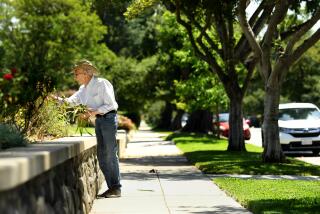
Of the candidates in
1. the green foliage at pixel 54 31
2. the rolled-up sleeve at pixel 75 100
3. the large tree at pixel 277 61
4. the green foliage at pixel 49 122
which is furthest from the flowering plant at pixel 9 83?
the green foliage at pixel 54 31

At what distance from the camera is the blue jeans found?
984 cm

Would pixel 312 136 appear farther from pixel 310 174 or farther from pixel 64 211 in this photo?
pixel 64 211

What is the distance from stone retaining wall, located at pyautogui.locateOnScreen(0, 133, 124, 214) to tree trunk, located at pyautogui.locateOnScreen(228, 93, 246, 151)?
12127 millimetres

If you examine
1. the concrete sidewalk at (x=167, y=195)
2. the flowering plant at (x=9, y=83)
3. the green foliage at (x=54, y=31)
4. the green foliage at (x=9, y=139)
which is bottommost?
the concrete sidewalk at (x=167, y=195)

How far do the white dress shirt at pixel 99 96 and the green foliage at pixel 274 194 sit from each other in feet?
7.70

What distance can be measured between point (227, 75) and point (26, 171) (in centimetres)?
1725

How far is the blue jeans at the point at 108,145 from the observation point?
9844 millimetres

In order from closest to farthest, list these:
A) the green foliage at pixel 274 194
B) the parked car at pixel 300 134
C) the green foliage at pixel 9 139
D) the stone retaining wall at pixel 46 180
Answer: the stone retaining wall at pixel 46 180 < the green foliage at pixel 9 139 < the green foliage at pixel 274 194 < the parked car at pixel 300 134

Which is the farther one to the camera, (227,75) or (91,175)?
(227,75)

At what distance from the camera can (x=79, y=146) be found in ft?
26.1

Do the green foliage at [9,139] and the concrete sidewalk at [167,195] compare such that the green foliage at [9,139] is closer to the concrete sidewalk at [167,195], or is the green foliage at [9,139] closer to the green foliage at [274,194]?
the concrete sidewalk at [167,195]

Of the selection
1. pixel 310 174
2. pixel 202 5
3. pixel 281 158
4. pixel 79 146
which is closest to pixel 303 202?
pixel 79 146

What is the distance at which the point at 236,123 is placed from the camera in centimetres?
2169

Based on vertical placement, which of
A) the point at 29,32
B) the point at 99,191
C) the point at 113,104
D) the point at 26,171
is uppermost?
the point at 29,32
